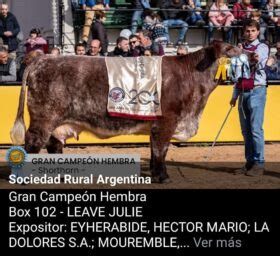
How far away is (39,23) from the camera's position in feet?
68.3

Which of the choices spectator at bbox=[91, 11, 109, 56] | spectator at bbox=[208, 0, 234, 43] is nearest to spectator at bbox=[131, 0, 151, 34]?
spectator at bbox=[91, 11, 109, 56]

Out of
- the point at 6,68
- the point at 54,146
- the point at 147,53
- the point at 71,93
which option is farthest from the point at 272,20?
the point at 71,93

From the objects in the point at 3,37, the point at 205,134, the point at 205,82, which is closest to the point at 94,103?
the point at 205,82

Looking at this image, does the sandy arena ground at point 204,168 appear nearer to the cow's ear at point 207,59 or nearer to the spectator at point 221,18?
the cow's ear at point 207,59

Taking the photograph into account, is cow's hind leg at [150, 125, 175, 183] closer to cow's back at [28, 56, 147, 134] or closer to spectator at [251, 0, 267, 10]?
cow's back at [28, 56, 147, 134]

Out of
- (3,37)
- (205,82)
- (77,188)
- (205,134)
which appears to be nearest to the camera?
(77,188)

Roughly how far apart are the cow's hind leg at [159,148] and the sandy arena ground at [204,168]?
0.21 metres

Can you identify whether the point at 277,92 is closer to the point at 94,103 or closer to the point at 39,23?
the point at 94,103

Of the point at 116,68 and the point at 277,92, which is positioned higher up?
the point at 116,68

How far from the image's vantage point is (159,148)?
11.5 metres

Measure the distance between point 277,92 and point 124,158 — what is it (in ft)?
17.0

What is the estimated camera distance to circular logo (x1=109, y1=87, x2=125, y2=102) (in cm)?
1141

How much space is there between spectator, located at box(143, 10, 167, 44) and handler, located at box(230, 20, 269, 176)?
641cm

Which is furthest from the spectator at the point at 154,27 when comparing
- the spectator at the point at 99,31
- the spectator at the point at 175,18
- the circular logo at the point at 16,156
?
the circular logo at the point at 16,156
